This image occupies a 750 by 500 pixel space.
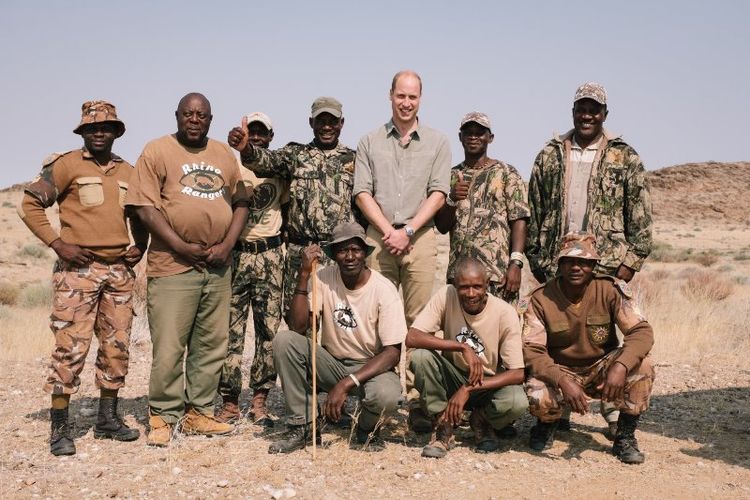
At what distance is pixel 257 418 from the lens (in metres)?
6.12

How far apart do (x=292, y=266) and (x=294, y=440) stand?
1491mm

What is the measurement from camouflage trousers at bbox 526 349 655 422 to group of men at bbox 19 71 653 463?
0.05ft

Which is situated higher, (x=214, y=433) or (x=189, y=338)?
(x=189, y=338)

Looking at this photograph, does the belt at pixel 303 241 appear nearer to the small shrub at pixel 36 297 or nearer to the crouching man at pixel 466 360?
the crouching man at pixel 466 360

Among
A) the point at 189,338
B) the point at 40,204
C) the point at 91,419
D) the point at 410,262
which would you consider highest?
the point at 40,204

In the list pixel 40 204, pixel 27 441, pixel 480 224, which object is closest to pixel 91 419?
pixel 27 441

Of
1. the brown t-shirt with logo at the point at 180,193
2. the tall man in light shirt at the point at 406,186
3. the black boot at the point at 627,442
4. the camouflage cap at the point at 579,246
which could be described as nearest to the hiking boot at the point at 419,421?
the tall man in light shirt at the point at 406,186

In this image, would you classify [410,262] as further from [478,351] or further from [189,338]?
[189,338]

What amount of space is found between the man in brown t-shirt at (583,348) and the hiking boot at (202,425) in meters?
2.42

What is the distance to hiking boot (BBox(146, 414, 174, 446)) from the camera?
5.41 metres

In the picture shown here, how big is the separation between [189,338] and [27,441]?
56.9 inches

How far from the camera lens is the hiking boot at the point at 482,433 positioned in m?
5.36

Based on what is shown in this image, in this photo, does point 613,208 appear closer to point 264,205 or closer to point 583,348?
point 583,348

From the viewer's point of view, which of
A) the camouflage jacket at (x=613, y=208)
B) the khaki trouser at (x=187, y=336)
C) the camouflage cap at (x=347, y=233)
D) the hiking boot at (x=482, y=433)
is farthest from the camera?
the camouflage jacket at (x=613, y=208)
